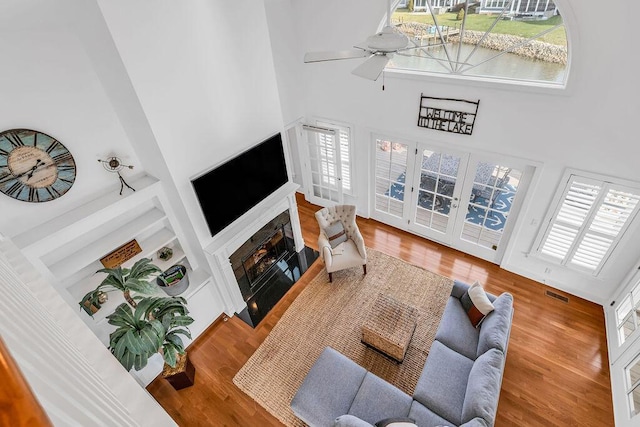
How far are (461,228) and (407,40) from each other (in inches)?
148

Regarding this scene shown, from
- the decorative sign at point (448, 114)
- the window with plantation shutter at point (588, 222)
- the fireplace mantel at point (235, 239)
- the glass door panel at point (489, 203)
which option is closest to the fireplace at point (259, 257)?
the fireplace mantel at point (235, 239)

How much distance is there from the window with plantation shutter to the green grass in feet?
5.20

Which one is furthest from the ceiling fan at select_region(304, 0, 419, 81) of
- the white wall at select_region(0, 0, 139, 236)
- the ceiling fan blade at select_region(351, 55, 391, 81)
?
the white wall at select_region(0, 0, 139, 236)

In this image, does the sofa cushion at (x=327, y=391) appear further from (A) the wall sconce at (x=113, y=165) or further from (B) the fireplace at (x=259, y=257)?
(A) the wall sconce at (x=113, y=165)

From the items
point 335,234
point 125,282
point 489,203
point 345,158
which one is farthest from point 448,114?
point 125,282

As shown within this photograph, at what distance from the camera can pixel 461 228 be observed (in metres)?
5.24

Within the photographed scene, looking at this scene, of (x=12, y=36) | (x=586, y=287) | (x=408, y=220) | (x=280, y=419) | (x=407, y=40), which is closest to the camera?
(x=407, y=40)

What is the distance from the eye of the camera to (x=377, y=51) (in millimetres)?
2254

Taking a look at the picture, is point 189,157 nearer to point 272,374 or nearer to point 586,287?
point 272,374

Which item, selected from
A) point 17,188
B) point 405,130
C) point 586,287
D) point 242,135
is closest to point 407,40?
point 242,135

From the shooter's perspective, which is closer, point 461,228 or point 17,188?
point 17,188

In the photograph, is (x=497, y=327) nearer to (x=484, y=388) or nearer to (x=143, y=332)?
(x=484, y=388)

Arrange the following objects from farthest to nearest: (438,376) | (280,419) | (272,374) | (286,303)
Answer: (286,303)
(272,374)
(280,419)
(438,376)

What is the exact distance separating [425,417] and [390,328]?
0.97 m
